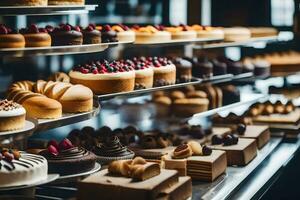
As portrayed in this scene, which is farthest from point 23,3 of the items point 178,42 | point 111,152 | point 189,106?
point 189,106

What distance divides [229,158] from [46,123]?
1708 mm

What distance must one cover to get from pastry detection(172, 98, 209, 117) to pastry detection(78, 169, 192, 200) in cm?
193

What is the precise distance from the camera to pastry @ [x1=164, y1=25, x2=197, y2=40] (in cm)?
512

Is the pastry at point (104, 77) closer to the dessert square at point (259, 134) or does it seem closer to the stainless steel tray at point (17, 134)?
the stainless steel tray at point (17, 134)

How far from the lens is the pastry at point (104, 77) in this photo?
3998 mm

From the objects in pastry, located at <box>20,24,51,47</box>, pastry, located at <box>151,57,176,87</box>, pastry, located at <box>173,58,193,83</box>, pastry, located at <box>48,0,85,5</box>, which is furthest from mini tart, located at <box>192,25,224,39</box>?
pastry, located at <box>20,24,51,47</box>

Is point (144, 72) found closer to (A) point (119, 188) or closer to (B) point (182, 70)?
(B) point (182, 70)

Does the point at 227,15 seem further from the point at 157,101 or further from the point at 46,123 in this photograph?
the point at 46,123

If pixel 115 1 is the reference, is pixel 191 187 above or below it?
below

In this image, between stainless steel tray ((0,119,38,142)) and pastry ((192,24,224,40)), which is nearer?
stainless steel tray ((0,119,38,142))

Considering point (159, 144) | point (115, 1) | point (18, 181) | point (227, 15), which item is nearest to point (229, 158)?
point (159, 144)

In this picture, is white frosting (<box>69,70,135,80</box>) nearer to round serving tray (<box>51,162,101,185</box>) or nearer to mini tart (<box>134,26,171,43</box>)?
round serving tray (<box>51,162,101,185</box>)

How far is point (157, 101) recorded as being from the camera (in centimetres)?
548

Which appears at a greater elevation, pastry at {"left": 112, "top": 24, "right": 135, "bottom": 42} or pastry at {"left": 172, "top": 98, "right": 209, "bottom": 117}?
pastry at {"left": 112, "top": 24, "right": 135, "bottom": 42}
